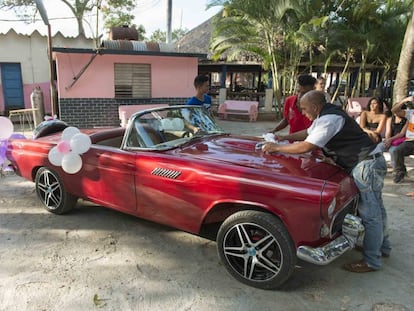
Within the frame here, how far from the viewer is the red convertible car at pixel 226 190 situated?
8.75ft

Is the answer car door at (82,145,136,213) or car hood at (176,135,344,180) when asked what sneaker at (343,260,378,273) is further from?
car door at (82,145,136,213)

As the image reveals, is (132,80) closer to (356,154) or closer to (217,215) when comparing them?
(217,215)

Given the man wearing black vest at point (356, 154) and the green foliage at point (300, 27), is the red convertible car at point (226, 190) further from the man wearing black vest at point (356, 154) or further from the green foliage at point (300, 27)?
the green foliage at point (300, 27)

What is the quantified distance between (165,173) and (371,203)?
1.85 metres

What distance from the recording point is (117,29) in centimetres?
1255

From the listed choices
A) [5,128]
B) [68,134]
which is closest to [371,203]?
[68,134]

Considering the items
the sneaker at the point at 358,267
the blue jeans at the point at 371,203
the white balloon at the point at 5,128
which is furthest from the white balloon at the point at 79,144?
the sneaker at the point at 358,267

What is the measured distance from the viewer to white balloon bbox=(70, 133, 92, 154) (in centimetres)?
390

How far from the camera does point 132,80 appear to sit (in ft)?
40.2

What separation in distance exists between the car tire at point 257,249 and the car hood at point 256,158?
449 mm

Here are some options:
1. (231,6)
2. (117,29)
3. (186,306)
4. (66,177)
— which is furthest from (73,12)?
(186,306)

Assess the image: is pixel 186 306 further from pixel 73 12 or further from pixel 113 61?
pixel 73 12

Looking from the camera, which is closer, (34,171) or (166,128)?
(166,128)

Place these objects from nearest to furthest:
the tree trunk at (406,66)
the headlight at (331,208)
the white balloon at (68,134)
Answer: the headlight at (331,208)
the white balloon at (68,134)
the tree trunk at (406,66)
